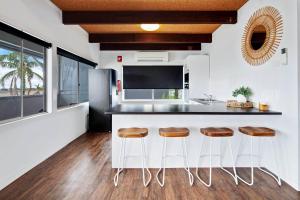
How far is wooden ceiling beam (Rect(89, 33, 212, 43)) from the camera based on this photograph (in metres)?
5.60

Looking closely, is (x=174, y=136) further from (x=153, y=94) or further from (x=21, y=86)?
(x=153, y=94)

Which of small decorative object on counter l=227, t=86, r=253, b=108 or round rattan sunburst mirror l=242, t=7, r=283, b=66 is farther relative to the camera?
small decorative object on counter l=227, t=86, r=253, b=108

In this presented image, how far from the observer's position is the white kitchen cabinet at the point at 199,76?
583 centimetres

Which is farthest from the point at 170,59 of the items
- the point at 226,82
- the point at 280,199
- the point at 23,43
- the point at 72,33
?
the point at 280,199

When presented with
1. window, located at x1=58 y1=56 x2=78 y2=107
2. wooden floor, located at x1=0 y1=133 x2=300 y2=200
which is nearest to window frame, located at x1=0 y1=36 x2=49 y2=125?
window, located at x1=58 y1=56 x2=78 y2=107

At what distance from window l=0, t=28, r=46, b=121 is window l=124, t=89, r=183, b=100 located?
3.70 meters

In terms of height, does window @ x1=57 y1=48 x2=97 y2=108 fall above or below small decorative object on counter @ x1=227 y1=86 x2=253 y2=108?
above

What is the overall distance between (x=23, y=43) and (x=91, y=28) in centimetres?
242

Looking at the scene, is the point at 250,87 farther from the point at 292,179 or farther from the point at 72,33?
the point at 72,33

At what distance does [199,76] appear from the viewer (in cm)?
584

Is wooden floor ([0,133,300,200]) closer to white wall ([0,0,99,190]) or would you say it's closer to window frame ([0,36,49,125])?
white wall ([0,0,99,190])

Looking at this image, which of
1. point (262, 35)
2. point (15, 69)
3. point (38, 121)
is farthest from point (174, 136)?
point (15, 69)

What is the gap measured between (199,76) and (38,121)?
13.8 feet

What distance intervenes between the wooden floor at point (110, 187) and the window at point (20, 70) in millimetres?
978
